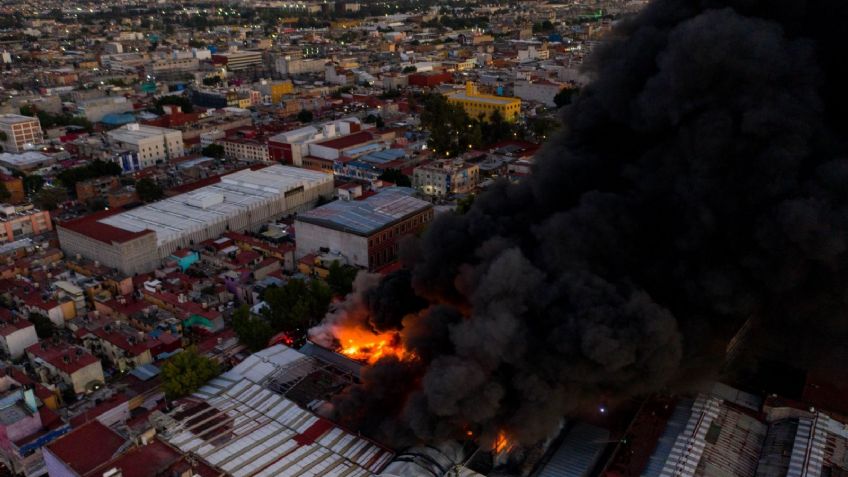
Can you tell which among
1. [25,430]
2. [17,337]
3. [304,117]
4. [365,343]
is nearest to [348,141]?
[304,117]

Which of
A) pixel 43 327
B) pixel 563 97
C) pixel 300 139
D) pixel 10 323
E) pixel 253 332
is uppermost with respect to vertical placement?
pixel 563 97

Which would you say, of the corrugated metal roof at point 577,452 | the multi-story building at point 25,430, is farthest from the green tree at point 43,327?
the corrugated metal roof at point 577,452

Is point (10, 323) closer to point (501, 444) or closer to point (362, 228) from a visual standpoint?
point (362, 228)

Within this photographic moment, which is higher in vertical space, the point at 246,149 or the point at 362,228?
the point at 362,228

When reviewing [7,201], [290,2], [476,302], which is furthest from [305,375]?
[290,2]

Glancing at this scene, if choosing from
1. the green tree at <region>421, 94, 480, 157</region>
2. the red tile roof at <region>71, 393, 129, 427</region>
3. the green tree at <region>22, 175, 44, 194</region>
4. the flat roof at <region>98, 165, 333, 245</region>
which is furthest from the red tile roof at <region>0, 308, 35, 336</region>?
the green tree at <region>421, 94, 480, 157</region>

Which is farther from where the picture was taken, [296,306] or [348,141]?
[348,141]

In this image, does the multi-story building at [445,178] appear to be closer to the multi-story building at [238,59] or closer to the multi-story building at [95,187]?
the multi-story building at [95,187]
